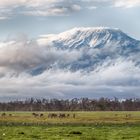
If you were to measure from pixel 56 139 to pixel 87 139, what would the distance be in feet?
10.2

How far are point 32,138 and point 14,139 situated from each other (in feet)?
6.64

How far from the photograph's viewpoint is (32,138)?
47.2 meters

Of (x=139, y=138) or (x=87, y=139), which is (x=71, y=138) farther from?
(x=139, y=138)

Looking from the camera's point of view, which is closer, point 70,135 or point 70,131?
point 70,135

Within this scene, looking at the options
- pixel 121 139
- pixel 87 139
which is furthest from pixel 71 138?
pixel 121 139

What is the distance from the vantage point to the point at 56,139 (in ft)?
150

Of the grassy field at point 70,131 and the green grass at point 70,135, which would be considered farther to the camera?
the grassy field at point 70,131

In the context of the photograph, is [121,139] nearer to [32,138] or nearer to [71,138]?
[71,138]

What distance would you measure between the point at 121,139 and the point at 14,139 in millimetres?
10718

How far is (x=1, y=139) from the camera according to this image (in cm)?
4566

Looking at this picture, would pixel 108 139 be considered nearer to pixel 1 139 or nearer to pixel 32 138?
pixel 32 138

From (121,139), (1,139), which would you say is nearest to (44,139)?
(1,139)

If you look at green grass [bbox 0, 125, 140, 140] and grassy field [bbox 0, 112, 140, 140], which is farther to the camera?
grassy field [bbox 0, 112, 140, 140]

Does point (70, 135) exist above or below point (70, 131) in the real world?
below
